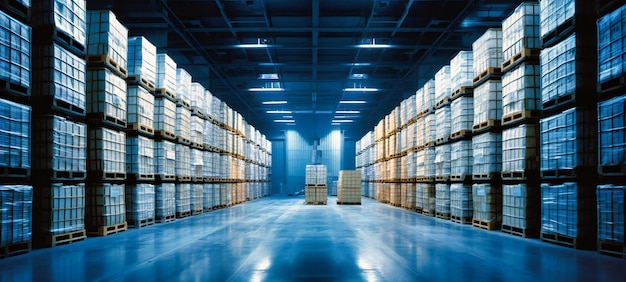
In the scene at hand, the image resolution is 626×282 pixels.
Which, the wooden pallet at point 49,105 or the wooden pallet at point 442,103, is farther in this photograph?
the wooden pallet at point 442,103

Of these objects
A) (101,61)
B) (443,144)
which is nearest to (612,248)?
(443,144)

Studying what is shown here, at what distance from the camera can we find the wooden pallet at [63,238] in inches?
258

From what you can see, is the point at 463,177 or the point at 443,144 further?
the point at 443,144

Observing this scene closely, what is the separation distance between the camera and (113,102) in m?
8.28

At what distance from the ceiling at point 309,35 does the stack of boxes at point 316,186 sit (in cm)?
461

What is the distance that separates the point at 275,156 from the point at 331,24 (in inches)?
904

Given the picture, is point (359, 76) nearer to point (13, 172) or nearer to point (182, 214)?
point (182, 214)

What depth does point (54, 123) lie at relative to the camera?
661cm

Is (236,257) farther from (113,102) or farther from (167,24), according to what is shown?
(167,24)

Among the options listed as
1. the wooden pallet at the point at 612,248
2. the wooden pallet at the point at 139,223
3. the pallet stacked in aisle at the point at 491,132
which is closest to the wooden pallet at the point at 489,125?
the pallet stacked in aisle at the point at 491,132

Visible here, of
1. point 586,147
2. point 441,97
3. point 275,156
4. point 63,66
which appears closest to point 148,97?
point 63,66

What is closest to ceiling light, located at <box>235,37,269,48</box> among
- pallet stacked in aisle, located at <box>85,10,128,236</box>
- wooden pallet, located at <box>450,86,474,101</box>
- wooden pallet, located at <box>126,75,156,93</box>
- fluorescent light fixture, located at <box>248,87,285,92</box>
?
fluorescent light fixture, located at <box>248,87,285,92</box>

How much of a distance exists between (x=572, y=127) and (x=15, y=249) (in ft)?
26.8

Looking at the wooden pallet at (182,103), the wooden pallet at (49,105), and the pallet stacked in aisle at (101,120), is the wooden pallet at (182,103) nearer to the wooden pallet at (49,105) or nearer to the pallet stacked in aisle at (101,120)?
the pallet stacked in aisle at (101,120)
